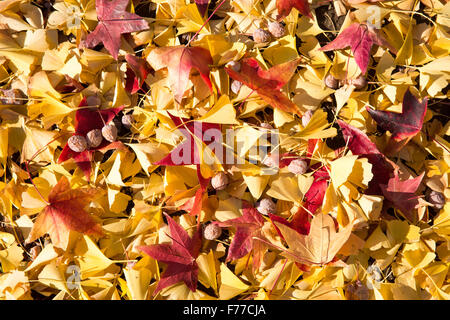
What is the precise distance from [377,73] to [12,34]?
69cm

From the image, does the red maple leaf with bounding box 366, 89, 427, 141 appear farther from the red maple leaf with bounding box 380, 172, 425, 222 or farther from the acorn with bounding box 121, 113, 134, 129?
the acorn with bounding box 121, 113, 134, 129

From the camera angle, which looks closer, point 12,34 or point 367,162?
point 367,162

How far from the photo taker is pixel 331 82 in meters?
0.70

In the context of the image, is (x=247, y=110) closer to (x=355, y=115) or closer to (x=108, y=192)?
(x=355, y=115)

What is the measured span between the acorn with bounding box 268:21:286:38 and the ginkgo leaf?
33 cm

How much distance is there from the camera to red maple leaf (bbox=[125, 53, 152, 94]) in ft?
2.32

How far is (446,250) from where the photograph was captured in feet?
2.31

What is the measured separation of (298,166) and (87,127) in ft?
1.27

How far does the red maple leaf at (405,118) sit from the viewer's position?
67 cm

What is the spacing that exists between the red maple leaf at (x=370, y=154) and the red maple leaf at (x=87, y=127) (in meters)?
0.41

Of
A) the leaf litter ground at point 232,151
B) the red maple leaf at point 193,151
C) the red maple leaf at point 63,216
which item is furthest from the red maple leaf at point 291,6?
the red maple leaf at point 63,216

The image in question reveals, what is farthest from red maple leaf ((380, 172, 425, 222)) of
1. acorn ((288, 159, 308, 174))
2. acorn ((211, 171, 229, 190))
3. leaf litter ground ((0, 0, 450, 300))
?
acorn ((211, 171, 229, 190))

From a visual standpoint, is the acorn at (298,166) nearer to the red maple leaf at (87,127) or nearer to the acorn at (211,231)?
the acorn at (211,231)
